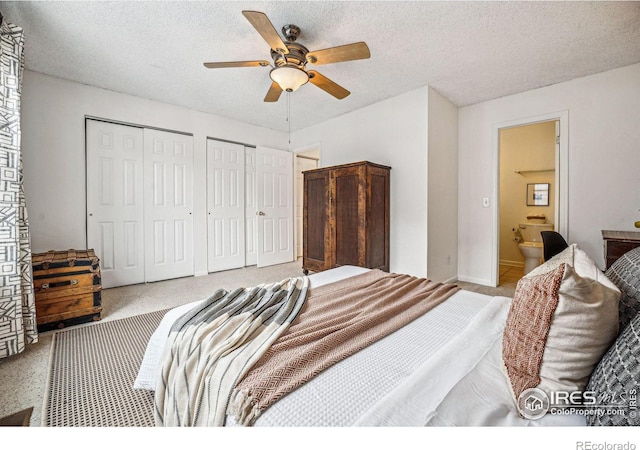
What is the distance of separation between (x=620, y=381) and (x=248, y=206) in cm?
453

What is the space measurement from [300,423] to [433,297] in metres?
1.12

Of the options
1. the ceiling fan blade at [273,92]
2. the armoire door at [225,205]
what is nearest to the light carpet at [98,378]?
the armoire door at [225,205]

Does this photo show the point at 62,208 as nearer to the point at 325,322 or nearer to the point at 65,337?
the point at 65,337

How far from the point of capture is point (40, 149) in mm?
3008

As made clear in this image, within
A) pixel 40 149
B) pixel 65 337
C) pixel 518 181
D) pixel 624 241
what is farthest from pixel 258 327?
pixel 518 181

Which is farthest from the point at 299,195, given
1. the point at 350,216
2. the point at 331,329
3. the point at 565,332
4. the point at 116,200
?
the point at 565,332

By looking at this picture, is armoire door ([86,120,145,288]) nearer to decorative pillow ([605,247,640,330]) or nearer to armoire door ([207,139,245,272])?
armoire door ([207,139,245,272])

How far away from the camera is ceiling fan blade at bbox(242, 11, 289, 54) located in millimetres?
1635

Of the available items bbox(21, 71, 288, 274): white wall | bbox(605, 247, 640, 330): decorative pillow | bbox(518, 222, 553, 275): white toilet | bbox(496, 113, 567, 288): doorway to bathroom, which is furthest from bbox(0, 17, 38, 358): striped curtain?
bbox(518, 222, 553, 275): white toilet

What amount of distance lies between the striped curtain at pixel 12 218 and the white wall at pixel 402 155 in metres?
3.47

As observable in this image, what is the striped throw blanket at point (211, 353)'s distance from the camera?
0.83 metres

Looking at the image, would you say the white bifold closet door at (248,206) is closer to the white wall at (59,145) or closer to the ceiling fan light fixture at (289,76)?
the white wall at (59,145)

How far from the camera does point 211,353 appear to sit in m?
0.94

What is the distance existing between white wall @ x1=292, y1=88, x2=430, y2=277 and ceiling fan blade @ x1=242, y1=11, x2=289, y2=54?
1.92 meters
